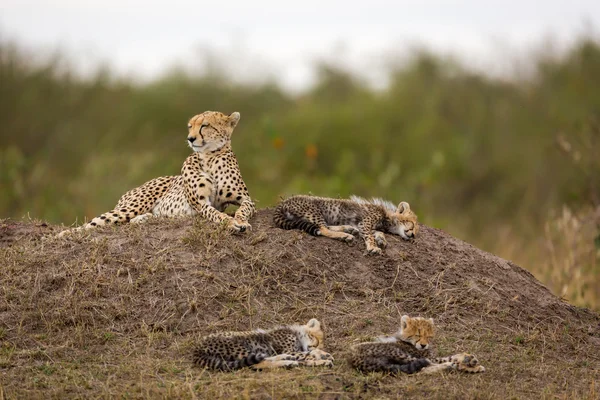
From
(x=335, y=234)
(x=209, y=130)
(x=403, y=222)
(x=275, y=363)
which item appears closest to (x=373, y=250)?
(x=335, y=234)

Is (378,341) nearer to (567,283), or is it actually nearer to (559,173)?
(567,283)

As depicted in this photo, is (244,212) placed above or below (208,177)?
below

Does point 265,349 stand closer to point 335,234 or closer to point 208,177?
point 335,234

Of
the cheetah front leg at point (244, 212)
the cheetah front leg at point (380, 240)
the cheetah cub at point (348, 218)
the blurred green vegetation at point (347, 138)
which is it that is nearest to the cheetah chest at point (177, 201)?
the cheetah front leg at point (244, 212)

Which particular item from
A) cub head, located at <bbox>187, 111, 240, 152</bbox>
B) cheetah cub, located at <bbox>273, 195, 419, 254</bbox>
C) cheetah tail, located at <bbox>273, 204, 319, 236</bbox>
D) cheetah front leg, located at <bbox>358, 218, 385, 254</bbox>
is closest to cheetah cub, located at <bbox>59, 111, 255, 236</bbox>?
cub head, located at <bbox>187, 111, 240, 152</bbox>

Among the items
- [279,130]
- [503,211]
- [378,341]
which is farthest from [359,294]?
[279,130]

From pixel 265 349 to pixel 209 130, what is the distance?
8.49 ft

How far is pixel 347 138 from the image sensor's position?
1686cm

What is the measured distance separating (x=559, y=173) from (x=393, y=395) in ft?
36.3

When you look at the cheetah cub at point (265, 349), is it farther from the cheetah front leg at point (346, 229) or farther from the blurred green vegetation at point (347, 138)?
the blurred green vegetation at point (347, 138)

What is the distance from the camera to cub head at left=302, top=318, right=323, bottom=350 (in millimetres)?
5465

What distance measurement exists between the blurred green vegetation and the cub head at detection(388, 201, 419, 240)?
4.65 metres

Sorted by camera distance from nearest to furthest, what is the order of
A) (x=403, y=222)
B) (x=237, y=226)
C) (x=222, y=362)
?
(x=222, y=362) → (x=237, y=226) → (x=403, y=222)

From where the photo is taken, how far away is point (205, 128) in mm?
7348
